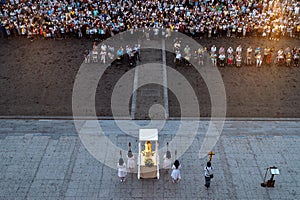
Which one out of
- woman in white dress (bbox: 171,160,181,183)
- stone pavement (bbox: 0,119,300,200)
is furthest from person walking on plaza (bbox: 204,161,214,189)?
woman in white dress (bbox: 171,160,181,183)

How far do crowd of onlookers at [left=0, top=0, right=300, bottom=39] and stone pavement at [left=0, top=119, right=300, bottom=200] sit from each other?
420 inches

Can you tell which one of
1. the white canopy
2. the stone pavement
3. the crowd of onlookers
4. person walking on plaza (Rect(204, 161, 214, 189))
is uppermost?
the crowd of onlookers

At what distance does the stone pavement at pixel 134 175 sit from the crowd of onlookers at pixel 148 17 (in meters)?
10.7

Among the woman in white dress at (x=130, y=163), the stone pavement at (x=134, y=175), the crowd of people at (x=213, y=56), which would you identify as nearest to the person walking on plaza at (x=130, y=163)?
the woman in white dress at (x=130, y=163)

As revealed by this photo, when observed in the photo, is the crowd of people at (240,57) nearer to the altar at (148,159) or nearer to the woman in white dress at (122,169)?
the altar at (148,159)

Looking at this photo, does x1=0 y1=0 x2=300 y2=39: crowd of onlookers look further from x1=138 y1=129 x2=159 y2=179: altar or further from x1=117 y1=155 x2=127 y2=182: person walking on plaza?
x1=117 y1=155 x2=127 y2=182: person walking on plaza

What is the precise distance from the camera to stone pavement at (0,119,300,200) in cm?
1413

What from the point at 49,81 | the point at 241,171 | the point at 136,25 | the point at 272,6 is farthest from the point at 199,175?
the point at 272,6

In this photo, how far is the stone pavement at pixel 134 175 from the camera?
1413cm

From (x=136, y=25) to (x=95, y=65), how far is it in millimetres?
5214

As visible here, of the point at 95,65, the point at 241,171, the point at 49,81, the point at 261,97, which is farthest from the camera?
the point at 95,65

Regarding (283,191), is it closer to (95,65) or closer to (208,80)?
(208,80)

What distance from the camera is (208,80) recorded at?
21656mm

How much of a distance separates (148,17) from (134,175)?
621 inches
